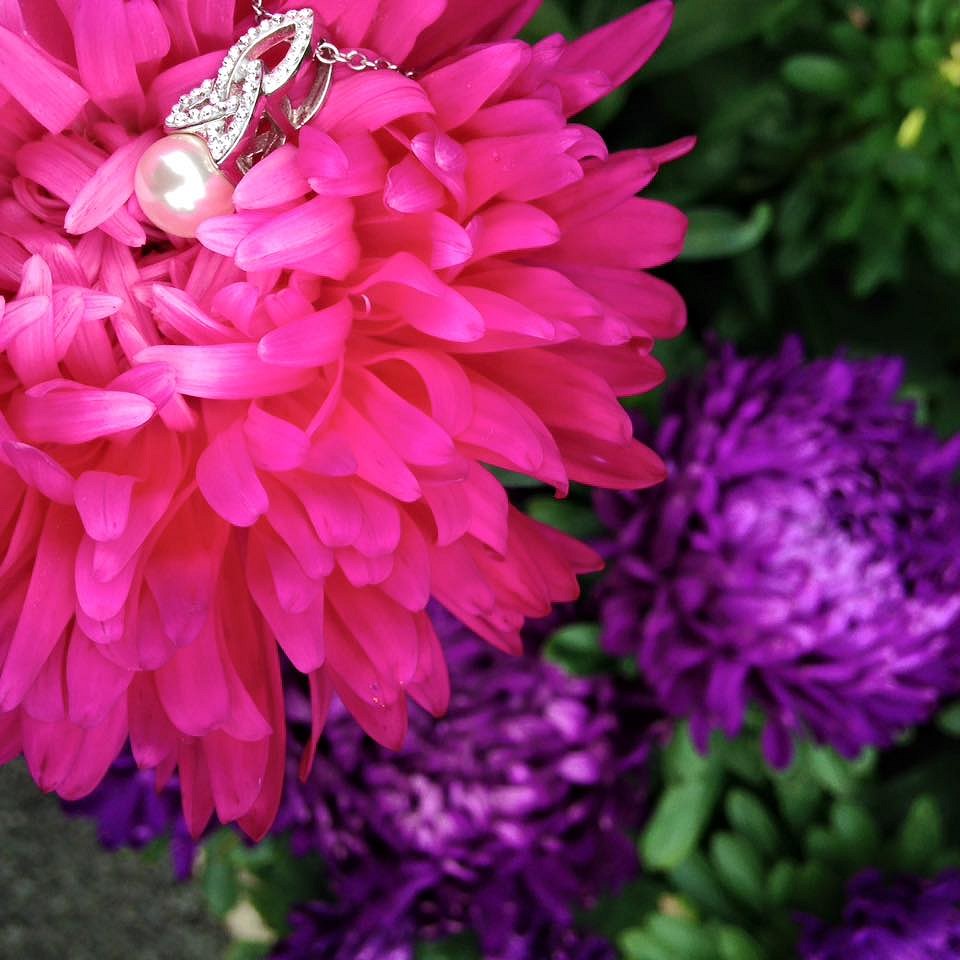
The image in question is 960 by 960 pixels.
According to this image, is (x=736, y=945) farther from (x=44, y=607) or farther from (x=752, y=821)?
(x=44, y=607)

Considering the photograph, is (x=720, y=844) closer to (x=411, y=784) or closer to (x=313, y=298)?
(x=411, y=784)

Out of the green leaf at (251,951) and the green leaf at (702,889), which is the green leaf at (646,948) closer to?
the green leaf at (702,889)

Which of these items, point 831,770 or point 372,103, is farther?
point 831,770

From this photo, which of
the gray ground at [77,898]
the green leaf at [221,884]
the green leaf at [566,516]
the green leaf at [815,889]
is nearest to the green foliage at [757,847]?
the green leaf at [815,889]

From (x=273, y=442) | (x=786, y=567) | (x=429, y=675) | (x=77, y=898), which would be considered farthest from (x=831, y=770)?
(x=77, y=898)

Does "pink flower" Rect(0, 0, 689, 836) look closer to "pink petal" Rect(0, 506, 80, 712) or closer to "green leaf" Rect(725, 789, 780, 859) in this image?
"pink petal" Rect(0, 506, 80, 712)

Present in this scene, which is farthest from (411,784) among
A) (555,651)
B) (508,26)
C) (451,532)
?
(508,26)
